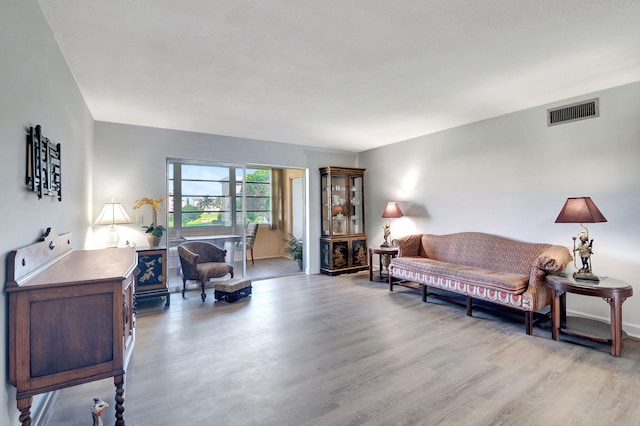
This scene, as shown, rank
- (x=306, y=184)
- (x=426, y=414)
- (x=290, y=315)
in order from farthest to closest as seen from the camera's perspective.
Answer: (x=306, y=184)
(x=290, y=315)
(x=426, y=414)

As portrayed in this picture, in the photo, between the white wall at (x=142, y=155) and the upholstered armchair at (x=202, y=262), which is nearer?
the white wall at (x=142, y=155)

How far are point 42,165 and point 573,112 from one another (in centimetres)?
497

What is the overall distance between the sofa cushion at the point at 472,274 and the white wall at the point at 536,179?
2.51 feet

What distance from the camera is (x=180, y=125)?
176 inches

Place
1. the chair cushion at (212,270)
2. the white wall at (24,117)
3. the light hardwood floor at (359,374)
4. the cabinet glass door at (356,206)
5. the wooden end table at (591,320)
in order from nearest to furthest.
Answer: the white wall at (24,117) < the light hardwood floor at (359,374) < the wooden end table at (591,320) < the chair cushion at (212,270) < the cabinet glass door at (356,206)

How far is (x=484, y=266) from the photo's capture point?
4.14 meters

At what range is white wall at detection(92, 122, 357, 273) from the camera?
4.23 meters

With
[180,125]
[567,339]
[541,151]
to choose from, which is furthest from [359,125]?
[567,339]

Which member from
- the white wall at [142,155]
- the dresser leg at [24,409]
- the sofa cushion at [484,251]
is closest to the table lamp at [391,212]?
the sofa cushion at [484,251]

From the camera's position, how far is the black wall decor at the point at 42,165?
1639 millimetres

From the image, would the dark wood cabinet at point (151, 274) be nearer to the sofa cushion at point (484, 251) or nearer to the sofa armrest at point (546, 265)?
the sofa cushion at point (484, 251)

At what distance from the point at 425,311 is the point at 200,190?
13.0ft

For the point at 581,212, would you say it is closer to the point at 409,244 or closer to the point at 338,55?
the point at 409,244

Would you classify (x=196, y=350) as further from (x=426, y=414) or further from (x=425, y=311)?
(x=425, y=311)
